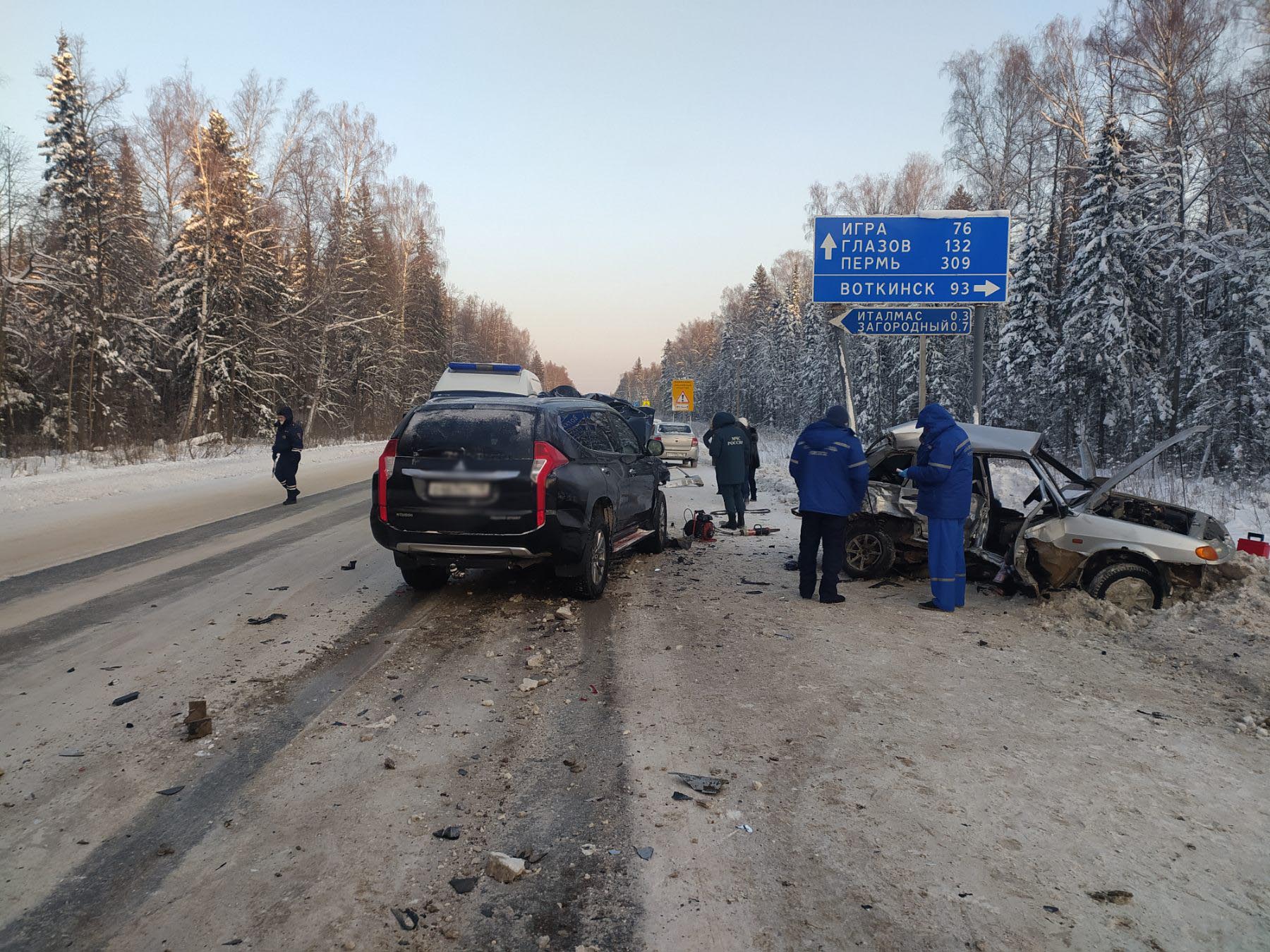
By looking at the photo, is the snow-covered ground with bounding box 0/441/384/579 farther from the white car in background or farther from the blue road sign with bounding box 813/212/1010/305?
the blue road sign with bounding box 813/212/1010/305

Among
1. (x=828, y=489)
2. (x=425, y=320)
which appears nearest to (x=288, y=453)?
(x=828, y=489)

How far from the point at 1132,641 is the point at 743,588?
11.4ft

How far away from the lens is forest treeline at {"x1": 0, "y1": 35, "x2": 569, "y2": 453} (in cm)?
2617

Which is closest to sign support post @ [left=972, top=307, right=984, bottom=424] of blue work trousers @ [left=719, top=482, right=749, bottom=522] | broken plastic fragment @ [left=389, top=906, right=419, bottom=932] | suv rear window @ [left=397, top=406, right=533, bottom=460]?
blue work trousers @ [left=719, top=482, right=749, bottom=522]

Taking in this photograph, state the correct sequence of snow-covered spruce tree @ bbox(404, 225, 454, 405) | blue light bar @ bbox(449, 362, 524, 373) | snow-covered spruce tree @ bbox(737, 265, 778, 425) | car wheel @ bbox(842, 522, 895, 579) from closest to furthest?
1. car wheel @ bbox(842, 522, 895, 579)
2. blue light bar @ bbox(449, 362, 524, 373)
3. snow-covered spruce tree @ bbox(404, 225, 454, 405)
4. snow-covered spruce tree @ bbox(737, 265, 778, 425)

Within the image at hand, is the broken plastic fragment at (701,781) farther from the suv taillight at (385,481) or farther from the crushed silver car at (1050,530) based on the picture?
the crushed silver car at (1050,530)

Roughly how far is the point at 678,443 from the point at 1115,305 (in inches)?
605

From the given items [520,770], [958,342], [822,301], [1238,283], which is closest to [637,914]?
[520,770]

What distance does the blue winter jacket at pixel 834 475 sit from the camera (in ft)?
24.7

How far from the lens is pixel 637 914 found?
9.10 ft

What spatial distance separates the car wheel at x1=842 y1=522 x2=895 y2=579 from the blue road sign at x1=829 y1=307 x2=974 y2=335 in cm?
463

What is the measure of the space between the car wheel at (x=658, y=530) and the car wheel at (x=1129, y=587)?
4.87 m

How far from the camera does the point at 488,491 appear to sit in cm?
664

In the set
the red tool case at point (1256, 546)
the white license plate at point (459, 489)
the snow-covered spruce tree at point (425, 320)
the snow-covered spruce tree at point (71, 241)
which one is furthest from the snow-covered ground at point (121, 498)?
the snow-covered spruce tree at point (425, 320)
